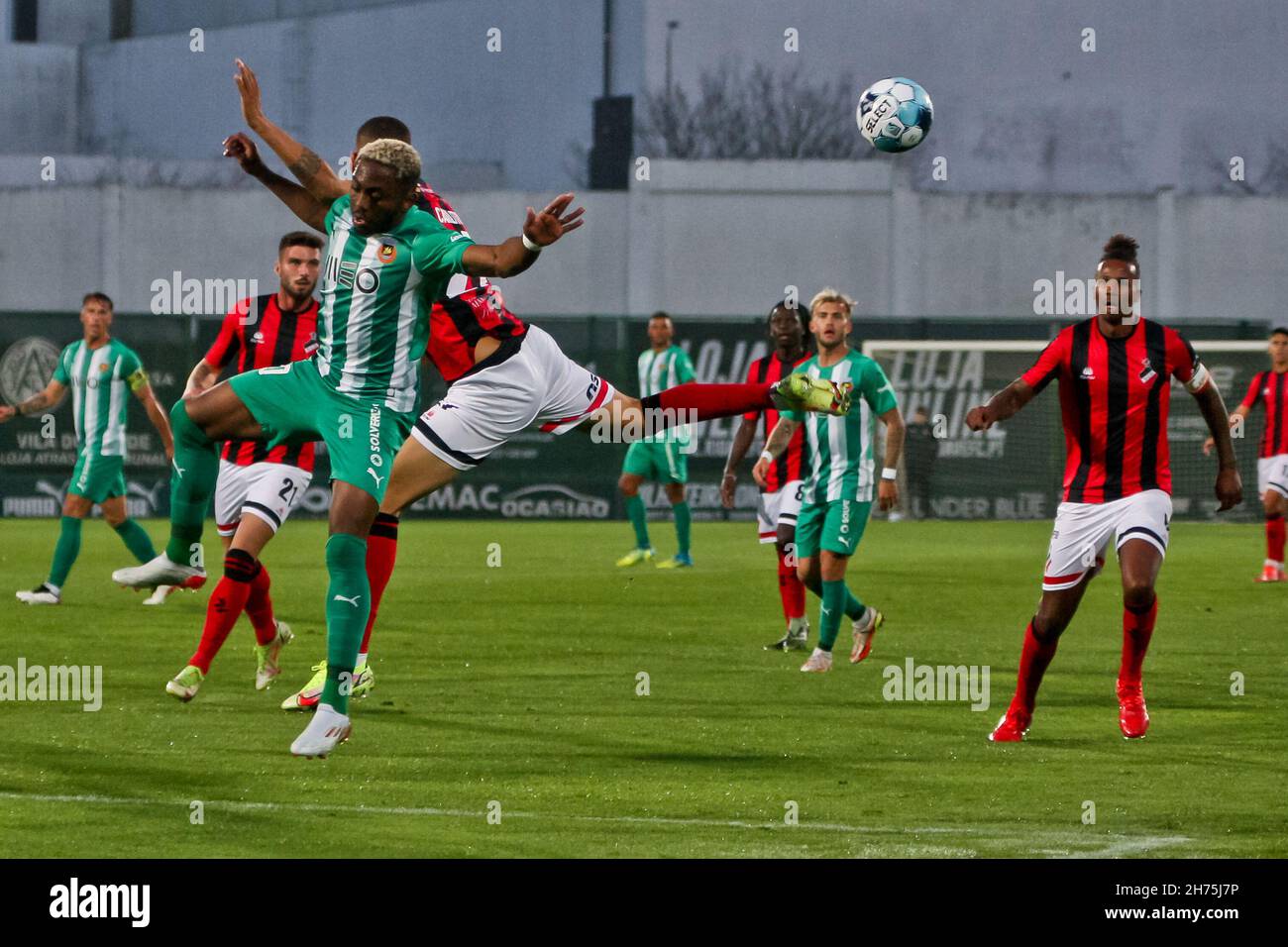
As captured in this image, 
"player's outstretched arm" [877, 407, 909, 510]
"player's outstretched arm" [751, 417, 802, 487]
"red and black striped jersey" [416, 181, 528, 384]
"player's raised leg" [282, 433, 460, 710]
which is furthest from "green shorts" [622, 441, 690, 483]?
"player's raised leg" [282, 433, 460, 710]

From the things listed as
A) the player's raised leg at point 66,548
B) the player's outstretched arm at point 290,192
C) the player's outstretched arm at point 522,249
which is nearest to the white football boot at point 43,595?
the player's raised leg at point 66,548

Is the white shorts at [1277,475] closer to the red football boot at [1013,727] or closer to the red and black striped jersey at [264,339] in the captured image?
the red football boot at [1013,727]

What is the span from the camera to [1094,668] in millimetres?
11062

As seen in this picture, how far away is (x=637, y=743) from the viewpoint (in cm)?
823

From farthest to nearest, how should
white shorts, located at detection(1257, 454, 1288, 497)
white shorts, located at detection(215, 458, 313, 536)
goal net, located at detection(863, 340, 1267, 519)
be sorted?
goal net, located at detection(863, 340, 1267, 519) → white shorts, located at detection(1257, 454, 1288, 497) → white shorts, located at detection(215, 458, 313, 536)

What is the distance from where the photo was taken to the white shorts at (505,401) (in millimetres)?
8789

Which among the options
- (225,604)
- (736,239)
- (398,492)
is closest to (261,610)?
(225,604)

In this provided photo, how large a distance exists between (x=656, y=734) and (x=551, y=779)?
129 centimetres

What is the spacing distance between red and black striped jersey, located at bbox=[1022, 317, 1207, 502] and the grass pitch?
112 centimetres

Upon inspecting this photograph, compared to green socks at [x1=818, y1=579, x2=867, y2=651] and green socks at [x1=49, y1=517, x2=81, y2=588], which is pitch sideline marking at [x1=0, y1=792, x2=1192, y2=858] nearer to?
green socks at [x1=818, y1=579, x2=867, y2=651]

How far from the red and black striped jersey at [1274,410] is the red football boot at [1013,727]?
34.4 ft

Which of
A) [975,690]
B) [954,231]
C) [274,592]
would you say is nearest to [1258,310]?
[954,231]

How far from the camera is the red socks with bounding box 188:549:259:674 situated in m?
8.94

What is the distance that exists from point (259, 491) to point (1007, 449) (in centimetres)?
1986
